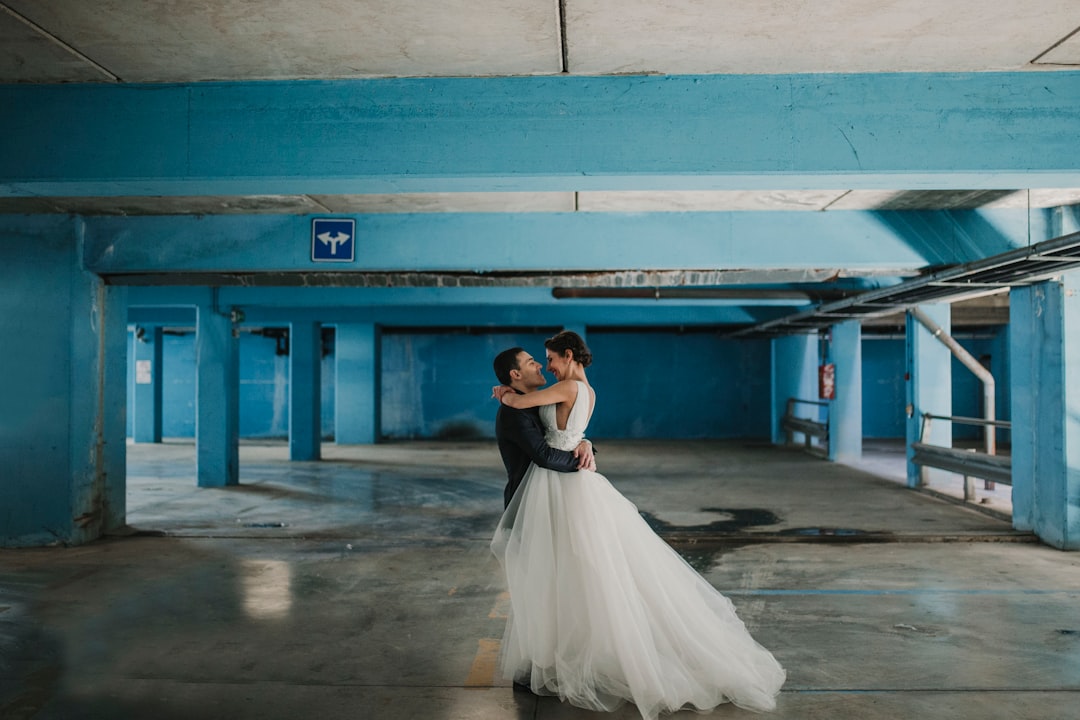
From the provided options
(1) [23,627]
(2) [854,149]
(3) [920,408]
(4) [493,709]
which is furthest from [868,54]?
(3) [920,408]

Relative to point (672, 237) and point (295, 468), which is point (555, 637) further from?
point (295, 468)

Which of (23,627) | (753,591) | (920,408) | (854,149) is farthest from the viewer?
(920,408)

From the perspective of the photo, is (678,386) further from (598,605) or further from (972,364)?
(598,605)

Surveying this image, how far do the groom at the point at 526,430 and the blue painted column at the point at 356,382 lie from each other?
16.5 meters

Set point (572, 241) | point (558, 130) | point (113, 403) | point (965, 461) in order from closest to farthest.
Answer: point (558, 130) < point (572, 241) < point (113, 403) < point (965, 461)

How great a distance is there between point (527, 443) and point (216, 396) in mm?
10082

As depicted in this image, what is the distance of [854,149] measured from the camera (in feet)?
14.7

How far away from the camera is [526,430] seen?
3.81 metres

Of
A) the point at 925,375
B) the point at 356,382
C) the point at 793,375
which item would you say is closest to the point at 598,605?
the point at 925,375

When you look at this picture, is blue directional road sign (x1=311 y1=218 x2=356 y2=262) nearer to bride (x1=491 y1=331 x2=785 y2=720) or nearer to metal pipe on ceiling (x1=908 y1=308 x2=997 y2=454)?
bride (x1=491 y1=331 x2=785 y2=720)

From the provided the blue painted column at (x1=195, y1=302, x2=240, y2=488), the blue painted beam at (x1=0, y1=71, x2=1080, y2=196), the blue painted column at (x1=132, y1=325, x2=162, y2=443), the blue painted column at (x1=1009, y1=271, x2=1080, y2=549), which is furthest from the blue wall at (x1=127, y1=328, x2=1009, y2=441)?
the blue painted beam at (x1=0, y1=71, x2=1080, y2=196)

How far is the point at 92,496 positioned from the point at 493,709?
19.9 feet

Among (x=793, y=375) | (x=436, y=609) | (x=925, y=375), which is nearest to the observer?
(x=436, y=609)

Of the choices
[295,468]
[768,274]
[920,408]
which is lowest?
[295,468]
